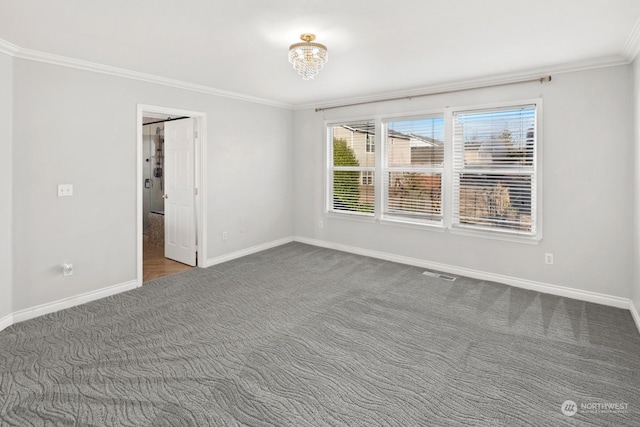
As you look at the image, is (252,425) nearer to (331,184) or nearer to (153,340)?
(153,340)

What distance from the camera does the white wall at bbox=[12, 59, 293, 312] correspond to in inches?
127

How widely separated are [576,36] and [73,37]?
418cm

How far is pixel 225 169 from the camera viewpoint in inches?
203

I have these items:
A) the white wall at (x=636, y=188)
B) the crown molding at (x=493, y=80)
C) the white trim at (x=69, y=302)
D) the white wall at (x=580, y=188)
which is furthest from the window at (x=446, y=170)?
the white trim at (x=69, y=302)

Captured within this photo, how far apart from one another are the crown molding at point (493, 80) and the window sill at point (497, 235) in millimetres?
1782

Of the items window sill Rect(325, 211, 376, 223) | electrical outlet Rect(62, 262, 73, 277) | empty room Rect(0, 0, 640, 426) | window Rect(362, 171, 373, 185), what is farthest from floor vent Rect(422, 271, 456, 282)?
electrical outlet Rect(62, 262, 73, 277)

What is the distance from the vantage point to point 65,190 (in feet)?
11.4

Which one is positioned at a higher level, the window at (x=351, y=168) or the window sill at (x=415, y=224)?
the window at (x=351, y=168)

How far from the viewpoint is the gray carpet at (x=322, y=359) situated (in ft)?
6.70

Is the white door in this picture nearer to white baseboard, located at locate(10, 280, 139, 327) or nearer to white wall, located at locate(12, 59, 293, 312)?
white wall, located at locate(12, 59, 293, 312)

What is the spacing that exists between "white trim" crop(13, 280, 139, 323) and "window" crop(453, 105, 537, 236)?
13.9 ft

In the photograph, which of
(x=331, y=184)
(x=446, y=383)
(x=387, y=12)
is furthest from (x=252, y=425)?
(x=331, y=184)

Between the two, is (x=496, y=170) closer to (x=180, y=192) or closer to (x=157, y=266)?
(x=180, y=192)

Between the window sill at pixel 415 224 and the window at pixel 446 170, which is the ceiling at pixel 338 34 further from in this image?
the window sill at pixel 415 224
